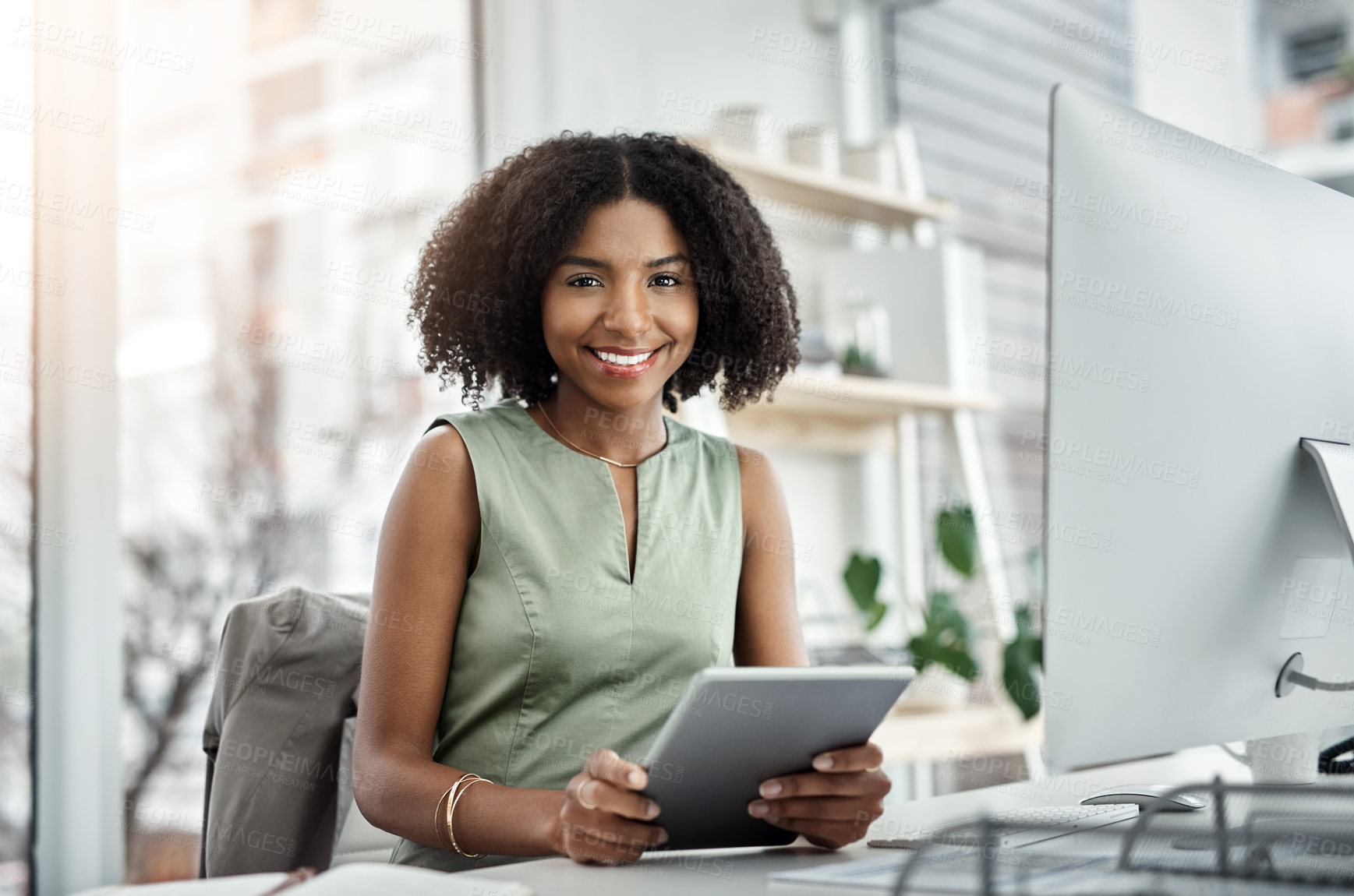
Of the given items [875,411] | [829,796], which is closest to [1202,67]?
[875,411]

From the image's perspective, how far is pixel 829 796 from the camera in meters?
0.92

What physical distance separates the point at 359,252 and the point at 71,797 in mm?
1136

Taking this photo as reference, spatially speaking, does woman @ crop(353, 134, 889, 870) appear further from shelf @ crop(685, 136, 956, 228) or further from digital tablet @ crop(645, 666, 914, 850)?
shelf @ crop(685, 136, 956, 228)

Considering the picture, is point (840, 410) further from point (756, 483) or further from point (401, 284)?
point (756, 483)

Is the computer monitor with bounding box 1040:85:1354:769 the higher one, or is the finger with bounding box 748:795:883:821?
the computer monitor with bounding box 1040:85:1354:769

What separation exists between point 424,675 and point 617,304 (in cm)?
43

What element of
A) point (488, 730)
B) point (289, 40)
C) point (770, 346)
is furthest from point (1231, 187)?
point (289, 40)

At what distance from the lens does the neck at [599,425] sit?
4.57 ft

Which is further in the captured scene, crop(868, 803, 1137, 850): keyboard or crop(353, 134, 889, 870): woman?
crop(353, 134, 889, 870): woman

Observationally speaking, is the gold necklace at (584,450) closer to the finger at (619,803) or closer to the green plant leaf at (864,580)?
the finger at (619,803)

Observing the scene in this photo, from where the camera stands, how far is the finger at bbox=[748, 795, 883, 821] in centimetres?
92

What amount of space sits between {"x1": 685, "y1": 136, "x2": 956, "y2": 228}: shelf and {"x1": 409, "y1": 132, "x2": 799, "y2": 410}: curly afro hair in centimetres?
102

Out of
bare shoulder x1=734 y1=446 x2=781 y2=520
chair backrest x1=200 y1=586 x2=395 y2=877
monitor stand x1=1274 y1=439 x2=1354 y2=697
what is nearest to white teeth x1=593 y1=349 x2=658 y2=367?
bare shoulder x1=734 y1=446 x2=781 y2=520

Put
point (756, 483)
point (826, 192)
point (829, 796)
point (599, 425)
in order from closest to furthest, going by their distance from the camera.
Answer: point (829, 796), point (599, 425), point (756, 483), point (826, 192)
